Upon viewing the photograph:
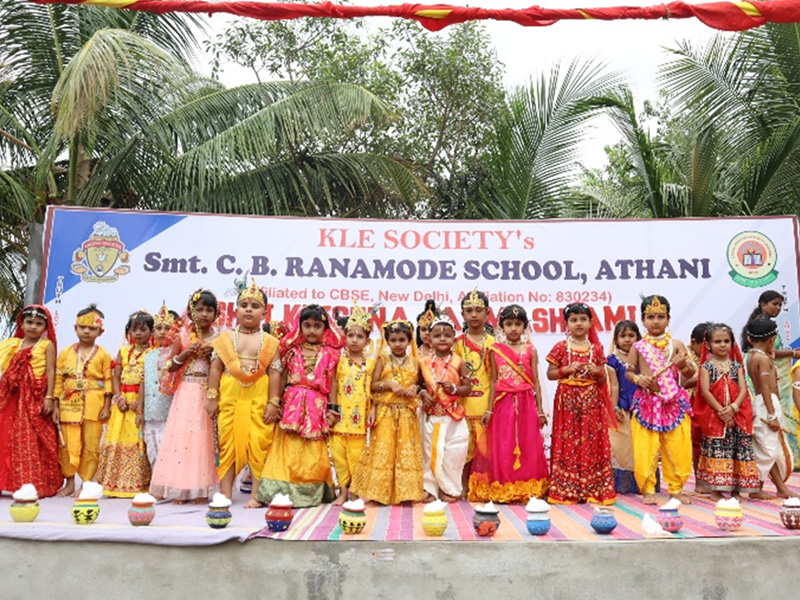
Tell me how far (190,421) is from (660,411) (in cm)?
333

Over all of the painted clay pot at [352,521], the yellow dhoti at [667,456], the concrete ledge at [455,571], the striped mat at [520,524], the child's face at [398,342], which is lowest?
the concrete ledge at [455,571]

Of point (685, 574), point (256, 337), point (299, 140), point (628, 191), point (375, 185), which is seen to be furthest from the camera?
point (628, 191)

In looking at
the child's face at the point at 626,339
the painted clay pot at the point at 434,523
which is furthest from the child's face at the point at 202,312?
A: the child's face at the point at 626,339

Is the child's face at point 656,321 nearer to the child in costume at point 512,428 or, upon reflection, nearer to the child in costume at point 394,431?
the child in costume at point 512,428

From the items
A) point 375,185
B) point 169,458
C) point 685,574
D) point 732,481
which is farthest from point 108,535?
point 375,185

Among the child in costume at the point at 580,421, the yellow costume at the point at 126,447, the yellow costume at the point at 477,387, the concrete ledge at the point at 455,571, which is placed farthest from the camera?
the yellow costume at the point at 477,387

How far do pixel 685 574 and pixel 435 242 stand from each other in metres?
4.32

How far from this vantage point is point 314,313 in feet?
19.9

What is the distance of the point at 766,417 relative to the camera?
6246 millimetres

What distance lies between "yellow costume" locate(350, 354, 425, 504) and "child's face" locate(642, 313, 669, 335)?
1.71m

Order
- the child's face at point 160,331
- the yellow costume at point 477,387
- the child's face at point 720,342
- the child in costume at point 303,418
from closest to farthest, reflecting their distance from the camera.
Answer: the child in costume at point 303,418 < the child's face at point 720,342 < the yellow costume at point 477,387 < the child's face at point 160,331

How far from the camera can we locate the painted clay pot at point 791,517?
4.73 m

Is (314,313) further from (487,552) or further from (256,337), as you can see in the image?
(487,552)

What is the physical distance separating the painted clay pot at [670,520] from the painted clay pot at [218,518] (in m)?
2.44
